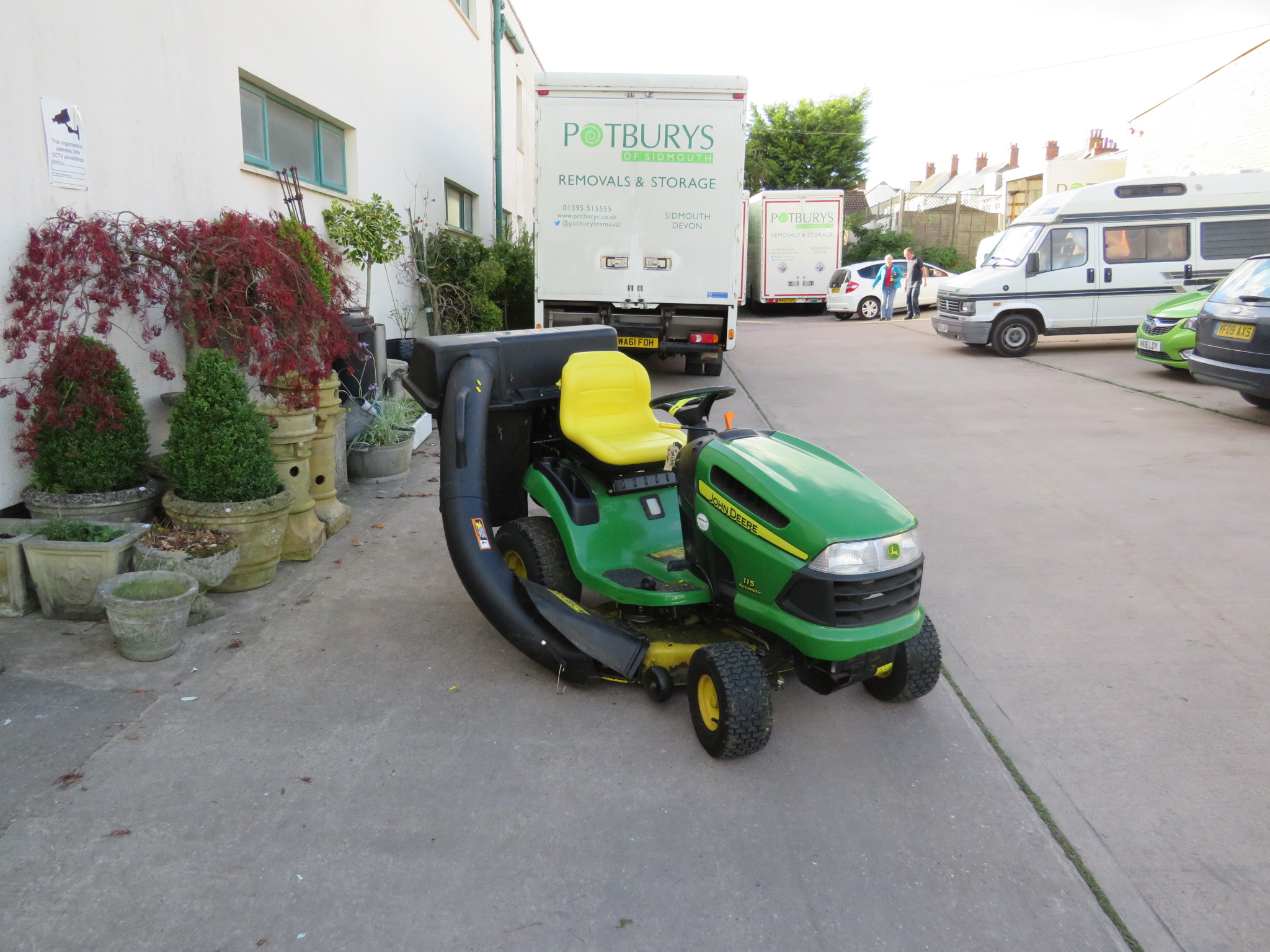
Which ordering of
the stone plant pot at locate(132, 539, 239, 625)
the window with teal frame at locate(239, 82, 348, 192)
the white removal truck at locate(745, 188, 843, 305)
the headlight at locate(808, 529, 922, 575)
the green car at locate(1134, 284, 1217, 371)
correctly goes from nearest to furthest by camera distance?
the headlight at locate(808, 529, 922, 575)
the stone plant pot at locate(132, 539, 239, 625)
the window with teal frame at locate(239, 82, 348, 192)
the green car at locate(1134, 284, 1217, 371)
the white removal truck at locate(745, 188, 843, 305)

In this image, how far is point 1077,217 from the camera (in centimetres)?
1383

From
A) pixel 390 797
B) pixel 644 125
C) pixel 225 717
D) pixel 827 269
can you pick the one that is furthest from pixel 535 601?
pixel 827 269

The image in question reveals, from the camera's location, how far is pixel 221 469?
15.4ft

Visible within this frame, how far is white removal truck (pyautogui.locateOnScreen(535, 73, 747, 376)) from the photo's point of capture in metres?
10.5

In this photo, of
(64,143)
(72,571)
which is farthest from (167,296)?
(72,571)

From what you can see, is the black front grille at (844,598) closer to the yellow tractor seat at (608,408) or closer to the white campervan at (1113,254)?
the yellow tractor seat at (608,408)

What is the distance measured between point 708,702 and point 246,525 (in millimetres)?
2755

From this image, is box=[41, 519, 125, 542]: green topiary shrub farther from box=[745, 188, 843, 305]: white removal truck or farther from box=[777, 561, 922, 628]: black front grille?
box=[745, 188, 843, 305]: white removal truck

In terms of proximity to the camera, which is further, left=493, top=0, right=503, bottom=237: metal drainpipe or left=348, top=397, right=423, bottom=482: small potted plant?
left=493, top=0, right=503, bottom=237: metal drainpipe

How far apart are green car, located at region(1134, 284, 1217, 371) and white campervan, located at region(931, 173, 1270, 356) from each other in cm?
197

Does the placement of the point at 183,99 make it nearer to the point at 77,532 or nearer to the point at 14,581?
the point at 77,532

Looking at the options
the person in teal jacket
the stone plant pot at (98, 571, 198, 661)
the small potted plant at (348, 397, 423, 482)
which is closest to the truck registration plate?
the small potted plant at (348, 397, 423, 482)

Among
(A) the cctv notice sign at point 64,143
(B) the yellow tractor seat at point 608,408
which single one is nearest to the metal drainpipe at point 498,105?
(A) the cctv notice sign at point 64,143

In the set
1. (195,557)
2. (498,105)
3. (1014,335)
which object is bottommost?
(195,557)
